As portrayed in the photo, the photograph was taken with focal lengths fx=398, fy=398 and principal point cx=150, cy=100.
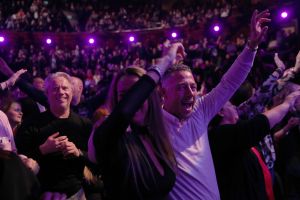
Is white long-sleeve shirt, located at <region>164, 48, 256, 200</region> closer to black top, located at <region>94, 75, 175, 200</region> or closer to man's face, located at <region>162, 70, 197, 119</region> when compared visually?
man's face, located at <region>162, 70, 197, 119</region>

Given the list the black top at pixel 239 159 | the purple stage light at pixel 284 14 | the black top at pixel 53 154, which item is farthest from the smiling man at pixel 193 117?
the purple stage light at pixel 284 14

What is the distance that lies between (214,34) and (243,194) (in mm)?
16685

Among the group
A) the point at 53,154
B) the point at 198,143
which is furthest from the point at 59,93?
the point at 198,143

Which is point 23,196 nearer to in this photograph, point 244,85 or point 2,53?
point 244,85

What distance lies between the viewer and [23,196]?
1.60 meters

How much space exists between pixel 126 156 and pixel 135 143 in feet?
0.38

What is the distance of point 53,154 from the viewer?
259 centimetres

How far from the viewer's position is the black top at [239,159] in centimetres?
216

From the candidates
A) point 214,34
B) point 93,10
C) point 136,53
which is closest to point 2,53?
point 136,53

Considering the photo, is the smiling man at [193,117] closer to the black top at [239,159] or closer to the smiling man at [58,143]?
the black top at [239,159]

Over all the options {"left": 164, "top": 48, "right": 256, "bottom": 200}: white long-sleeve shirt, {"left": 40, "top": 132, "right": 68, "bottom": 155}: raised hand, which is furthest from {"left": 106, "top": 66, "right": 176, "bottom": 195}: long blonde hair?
{"left": 40, "top": 132, "right": 68, "bottom": 155}: raised hand

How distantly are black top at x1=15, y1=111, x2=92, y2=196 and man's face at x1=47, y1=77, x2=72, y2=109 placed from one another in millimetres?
86

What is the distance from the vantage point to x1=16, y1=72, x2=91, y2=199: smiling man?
2.51 meters

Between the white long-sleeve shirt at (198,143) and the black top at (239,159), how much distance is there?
18 cm
